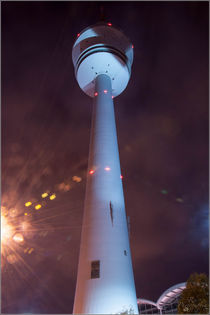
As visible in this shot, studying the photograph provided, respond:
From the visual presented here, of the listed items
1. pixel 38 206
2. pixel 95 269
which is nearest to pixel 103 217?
pixel 95 269

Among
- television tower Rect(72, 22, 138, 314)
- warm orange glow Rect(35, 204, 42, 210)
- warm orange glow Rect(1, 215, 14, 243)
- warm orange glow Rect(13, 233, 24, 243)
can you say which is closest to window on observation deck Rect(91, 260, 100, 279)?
television tower Rect(72, 22, 138, 314)

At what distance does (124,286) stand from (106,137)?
1208 cm

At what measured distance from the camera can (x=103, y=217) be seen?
58.3ft

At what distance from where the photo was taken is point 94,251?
1644cm

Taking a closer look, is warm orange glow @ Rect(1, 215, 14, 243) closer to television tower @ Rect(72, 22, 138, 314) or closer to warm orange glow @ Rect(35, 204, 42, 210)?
warm orange glow @ Rect(35, 204, 42, 210)

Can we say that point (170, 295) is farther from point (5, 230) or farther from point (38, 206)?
point (5, 230)

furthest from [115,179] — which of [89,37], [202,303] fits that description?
[89,37]

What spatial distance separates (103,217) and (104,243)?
1880 mm

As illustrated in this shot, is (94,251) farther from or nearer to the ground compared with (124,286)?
farther from the ground

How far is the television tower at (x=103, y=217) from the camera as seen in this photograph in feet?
49.7

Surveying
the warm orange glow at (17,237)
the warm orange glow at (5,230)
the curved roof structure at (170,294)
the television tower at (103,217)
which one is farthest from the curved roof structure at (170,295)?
the warm orange glow at (5,230)

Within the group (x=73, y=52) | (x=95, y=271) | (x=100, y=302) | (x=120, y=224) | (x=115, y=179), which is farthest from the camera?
(x=73, y=52)

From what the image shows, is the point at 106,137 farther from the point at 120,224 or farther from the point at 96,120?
the point at 120,224

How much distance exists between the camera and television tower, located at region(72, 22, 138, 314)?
49.7 ft
